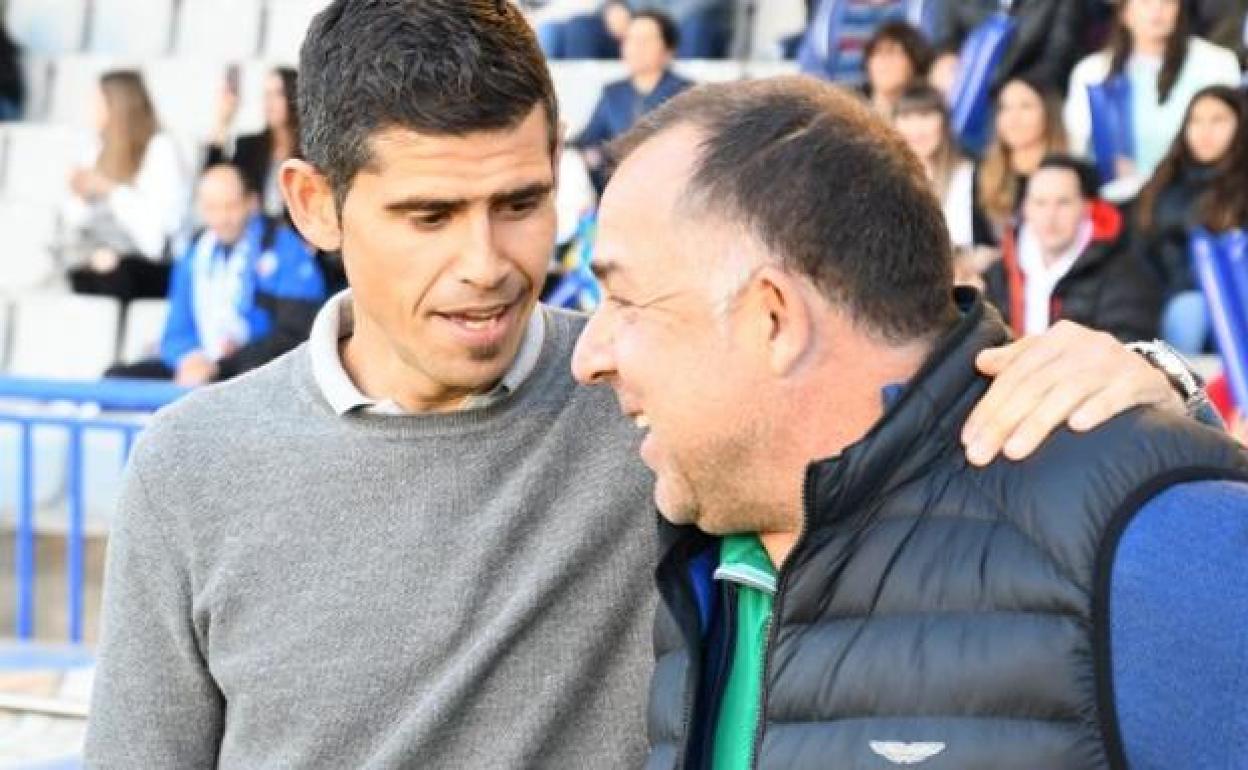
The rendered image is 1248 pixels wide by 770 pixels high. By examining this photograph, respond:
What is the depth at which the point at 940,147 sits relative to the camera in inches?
354

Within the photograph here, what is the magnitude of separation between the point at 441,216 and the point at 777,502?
0.67 metres

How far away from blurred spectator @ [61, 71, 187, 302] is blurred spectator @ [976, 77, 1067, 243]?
13.3 ft

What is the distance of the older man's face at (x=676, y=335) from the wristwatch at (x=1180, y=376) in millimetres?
474

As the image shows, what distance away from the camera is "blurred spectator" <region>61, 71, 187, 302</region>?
36.8ft

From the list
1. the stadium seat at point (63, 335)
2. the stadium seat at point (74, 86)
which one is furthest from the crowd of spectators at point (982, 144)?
the stadium seat at point (74, 86)

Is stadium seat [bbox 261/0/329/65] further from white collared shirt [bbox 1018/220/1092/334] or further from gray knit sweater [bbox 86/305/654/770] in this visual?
gray knit sweater [bbox 86/305/654/770]

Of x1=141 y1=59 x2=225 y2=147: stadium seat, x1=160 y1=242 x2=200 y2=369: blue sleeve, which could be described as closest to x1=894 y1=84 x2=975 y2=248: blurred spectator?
x1=160 y1=242 x2=200 y2=369: blue sleeve

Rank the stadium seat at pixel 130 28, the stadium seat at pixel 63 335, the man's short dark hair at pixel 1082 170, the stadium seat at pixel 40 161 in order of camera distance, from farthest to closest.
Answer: the stadium seat at pixel 130 28 → the stadium seat at pixel 40 161 → the stadium seat at pixel 63 335 → the man's short dark hair at pixel 1082 170

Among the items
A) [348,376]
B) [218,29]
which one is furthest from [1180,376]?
[218,29]

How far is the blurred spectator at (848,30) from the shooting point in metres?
10.1

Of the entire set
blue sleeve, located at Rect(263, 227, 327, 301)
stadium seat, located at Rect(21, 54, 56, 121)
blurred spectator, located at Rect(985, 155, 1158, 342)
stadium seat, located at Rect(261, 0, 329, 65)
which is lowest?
stadium seat, located at Rect(21, 54, 56, 121)

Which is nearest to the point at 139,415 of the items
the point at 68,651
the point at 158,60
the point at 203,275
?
the point at 68,651

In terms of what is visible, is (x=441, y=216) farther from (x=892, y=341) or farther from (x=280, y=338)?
(x=280, y=338)

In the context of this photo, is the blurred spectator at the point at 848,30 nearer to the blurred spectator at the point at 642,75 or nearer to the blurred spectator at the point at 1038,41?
the blurred spectator at the point at 1038,41
